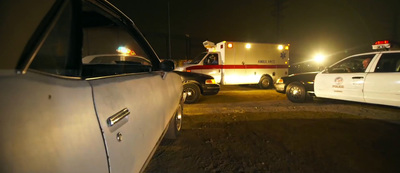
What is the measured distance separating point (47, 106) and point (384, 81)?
610cm

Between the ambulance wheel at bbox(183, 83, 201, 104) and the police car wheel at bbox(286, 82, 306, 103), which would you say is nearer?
the police car wheel at bbox(286, 82, 306, 103)

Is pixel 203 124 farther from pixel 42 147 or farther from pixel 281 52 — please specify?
pixel 281 52

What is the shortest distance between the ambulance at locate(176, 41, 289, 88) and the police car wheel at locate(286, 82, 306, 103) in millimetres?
3726

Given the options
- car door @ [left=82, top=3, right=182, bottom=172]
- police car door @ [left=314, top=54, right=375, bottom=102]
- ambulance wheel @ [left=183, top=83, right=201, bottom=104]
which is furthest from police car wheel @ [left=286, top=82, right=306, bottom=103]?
car door @ [left=82, top=3, right=182, bottom=172]

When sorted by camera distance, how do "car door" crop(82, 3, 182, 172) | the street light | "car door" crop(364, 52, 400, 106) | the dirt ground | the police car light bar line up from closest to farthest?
"car door" crop(82, 3, 182, 172) < the dirt ground < "car door" crop(364, 52, 400, 106) < the police car light bar < the street light

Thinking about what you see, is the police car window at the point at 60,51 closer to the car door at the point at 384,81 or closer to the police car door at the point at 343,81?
the car door at the point at 384,81

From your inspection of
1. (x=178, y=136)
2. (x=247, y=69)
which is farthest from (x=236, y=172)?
(x=247, y=69)

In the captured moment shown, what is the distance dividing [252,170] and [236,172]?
0.22 meters

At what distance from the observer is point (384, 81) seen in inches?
183

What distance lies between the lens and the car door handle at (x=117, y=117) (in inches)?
44.6

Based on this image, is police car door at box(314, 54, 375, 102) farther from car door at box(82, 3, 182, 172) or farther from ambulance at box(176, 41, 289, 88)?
car door at box(82, 3, 182, 172)

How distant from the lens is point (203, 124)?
4.58 m

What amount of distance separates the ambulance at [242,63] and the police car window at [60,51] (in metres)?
8.44

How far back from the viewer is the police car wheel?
6584mm
